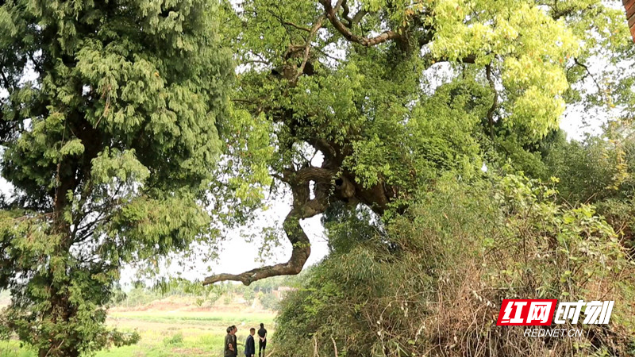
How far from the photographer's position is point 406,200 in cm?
990

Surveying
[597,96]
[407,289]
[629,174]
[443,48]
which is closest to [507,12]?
[443,48]

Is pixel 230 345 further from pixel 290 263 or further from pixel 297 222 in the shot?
pixel 297 222

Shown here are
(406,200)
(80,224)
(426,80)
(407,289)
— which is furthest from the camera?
(426,80)

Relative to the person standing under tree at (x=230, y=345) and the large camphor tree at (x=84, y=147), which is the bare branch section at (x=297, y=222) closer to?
the person standing under tree at (x=230, y=345)

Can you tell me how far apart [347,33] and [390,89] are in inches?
66.9

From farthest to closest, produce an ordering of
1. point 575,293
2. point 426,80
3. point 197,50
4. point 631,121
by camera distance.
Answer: point 426,80
point 631,121
point 197,50
point 575,293

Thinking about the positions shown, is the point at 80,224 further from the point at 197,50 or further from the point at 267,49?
the point at 267,49

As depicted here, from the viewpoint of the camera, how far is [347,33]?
32.9 feet

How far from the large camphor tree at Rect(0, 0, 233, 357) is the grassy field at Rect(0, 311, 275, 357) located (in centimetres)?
609

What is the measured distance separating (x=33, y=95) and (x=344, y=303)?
553cm

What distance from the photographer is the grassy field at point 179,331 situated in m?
15.9

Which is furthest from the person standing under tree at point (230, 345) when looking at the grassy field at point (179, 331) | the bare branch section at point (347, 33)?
the bare branch section at point (347, 33)

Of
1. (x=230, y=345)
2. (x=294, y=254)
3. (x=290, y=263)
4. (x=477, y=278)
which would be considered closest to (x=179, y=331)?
(x=290, y=263)

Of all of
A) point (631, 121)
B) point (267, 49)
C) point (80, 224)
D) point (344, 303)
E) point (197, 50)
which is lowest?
point (344, 303)
